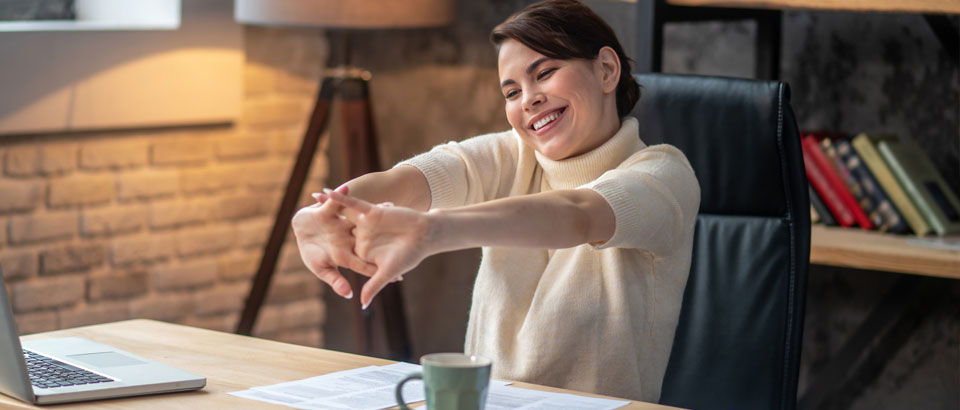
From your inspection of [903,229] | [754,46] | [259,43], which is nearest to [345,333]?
[259,43]

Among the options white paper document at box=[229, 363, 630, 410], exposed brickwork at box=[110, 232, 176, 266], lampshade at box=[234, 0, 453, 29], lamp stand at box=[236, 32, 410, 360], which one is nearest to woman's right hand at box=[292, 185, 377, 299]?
Answer: white paper document at box=[229, 363, 630, 410]

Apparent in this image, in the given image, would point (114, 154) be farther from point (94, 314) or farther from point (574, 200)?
→ point (574, 200)

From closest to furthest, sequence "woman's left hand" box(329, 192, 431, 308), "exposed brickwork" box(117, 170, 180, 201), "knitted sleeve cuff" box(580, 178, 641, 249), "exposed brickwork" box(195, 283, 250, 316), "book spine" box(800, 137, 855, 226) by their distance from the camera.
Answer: "woman's left hand" box(329, 192, 431, 308), "knitted sleeve cuff" box(580, 178, 641, 249), "book spine" box(800, 137, 855, 226), "exposed brickwork" box(117, 170, 180, 201), "exposed brickwork" box(195, 283, 250, 316)

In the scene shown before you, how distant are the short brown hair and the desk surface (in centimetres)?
49

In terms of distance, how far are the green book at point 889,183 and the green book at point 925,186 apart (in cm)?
1

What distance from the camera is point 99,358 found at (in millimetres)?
1467

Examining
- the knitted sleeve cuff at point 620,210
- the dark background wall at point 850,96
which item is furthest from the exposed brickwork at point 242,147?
the knitted sleeve cuff at point 620,210

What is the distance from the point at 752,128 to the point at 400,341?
1643mm

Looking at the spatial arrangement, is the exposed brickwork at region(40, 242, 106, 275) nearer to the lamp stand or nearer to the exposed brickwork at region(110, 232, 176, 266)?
the exposed brickwork at region(110, 232, 176, 266)

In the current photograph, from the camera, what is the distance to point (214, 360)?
151cm

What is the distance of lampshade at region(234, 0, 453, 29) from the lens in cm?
273

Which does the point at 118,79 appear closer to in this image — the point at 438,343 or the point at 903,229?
the point at 438,343

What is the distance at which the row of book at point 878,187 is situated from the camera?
7.88ft

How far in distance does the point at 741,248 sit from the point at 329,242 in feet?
2.17
